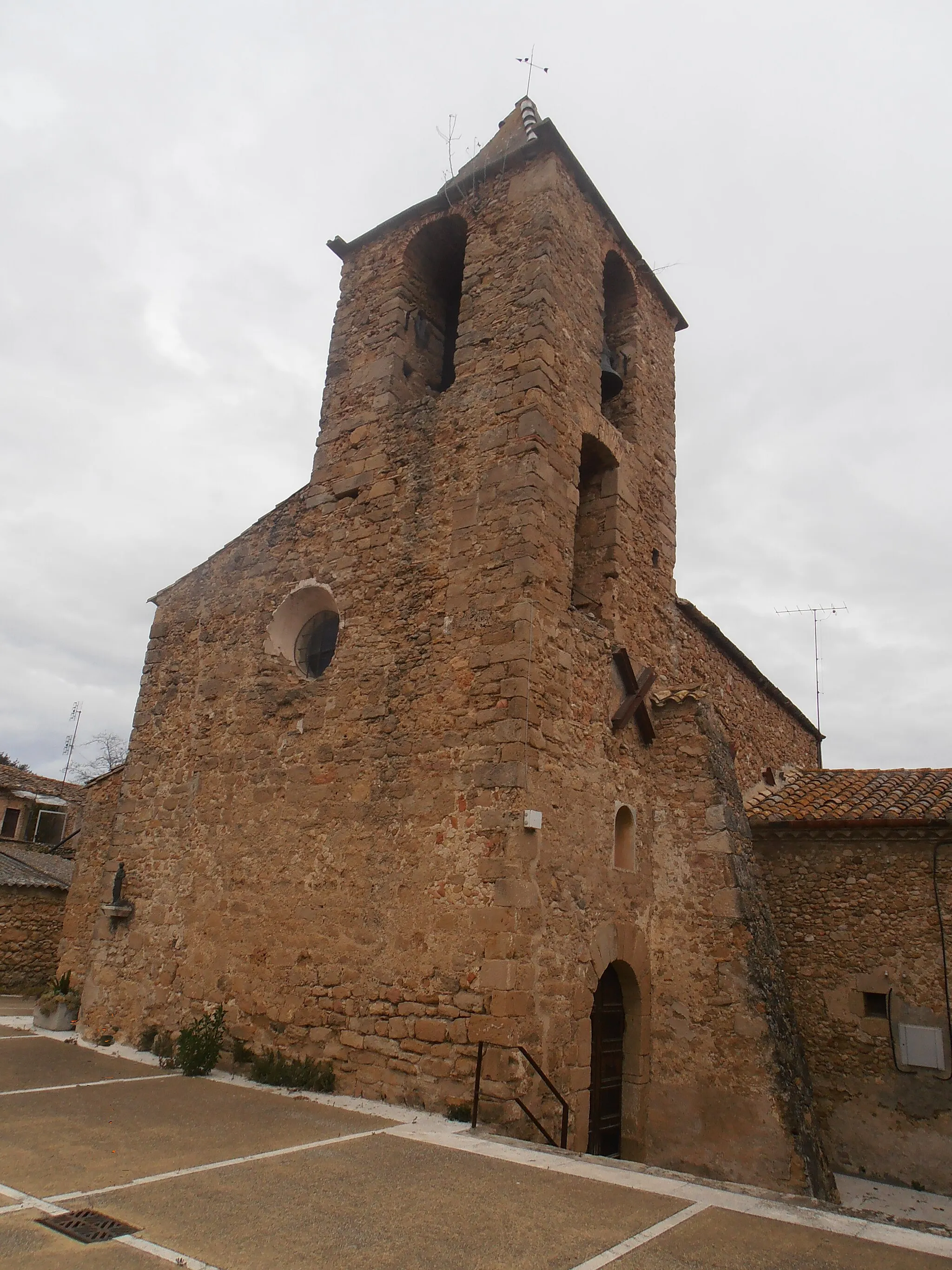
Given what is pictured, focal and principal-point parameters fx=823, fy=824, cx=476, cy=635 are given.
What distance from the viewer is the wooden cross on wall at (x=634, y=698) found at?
8344 millimetres

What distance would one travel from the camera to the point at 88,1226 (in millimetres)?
3852

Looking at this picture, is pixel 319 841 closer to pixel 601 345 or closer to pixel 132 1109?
pixel 132 1109

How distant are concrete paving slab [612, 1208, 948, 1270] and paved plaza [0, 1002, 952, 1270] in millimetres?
11

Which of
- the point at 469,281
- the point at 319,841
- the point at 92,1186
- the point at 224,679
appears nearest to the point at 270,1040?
the point at 319,841

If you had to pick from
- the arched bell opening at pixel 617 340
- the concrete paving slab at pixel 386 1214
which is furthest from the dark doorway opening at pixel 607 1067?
the arched bell opening at pixel 617 340

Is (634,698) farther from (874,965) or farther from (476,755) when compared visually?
(874,965)

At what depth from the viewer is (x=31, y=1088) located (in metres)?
6.68

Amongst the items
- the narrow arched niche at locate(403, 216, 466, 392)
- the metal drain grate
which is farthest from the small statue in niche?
the narrow arched niche at locate(403, 216, 466, 392)

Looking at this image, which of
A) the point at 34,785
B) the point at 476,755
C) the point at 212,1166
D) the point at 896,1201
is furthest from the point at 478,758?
the point at 34,785

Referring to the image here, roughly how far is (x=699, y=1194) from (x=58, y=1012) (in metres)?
8.04

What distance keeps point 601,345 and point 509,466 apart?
115 inches

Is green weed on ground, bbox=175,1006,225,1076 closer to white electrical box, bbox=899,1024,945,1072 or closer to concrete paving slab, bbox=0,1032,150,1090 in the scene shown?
concrete paving slab, bbox=0,1032,150,1090

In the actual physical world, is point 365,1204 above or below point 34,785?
below

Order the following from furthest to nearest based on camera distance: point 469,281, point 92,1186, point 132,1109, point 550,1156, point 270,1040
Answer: point 469,281 → point 270,1040 → point 132,1109 → point 550,1156 → point 92,1186
